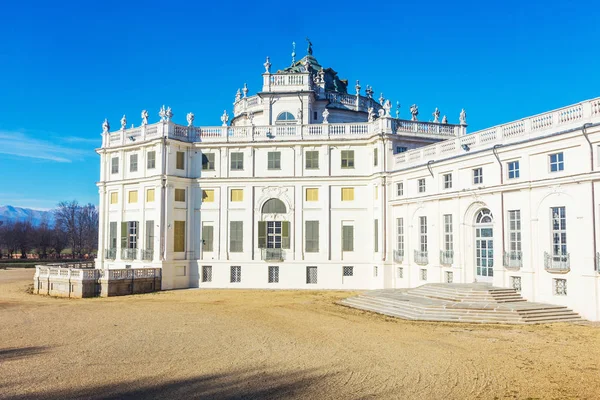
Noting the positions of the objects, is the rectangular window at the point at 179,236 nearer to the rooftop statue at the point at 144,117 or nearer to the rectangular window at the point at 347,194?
the rooftop statue at the point at 144,117

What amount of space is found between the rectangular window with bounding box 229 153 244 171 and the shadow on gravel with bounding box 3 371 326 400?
25.5 meters

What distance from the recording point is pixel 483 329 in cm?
2020

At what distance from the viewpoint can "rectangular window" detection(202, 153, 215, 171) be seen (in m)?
38.3

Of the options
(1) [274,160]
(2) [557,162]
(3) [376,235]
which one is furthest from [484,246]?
(1) [274,160]

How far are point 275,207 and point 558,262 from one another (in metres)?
20.1

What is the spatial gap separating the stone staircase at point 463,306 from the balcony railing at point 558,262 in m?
1.71

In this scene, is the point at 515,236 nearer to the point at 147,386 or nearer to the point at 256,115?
the point at 147,386

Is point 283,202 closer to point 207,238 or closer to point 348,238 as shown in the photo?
point 348,238

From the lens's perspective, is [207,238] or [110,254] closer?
[207,238]

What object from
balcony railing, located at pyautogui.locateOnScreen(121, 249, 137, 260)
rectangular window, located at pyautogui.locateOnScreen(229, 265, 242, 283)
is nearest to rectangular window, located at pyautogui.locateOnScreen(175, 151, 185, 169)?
balcony railing, located at pyautogui.locateOnScreen(121, 249, 137, 260)

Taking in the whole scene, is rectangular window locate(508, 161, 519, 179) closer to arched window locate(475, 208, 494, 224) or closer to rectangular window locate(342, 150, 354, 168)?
arched window locate(475, 208, 494, 224)

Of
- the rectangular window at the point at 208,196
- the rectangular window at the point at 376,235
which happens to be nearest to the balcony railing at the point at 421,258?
the rectangular window at the point at 376,235

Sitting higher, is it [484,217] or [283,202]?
[283,202]

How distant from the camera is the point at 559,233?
23.5m
